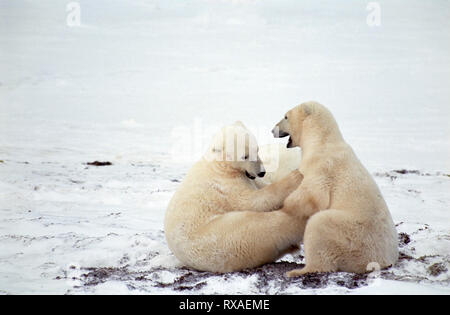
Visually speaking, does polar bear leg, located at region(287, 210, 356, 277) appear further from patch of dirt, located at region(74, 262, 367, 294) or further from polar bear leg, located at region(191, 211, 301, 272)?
polar bear leg, located at region(191, 211, 301, 272)

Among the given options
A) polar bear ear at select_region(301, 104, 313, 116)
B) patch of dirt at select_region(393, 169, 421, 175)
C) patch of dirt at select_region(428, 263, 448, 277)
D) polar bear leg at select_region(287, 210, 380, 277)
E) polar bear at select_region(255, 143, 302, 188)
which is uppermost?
polar bear ear at select_region(301, 104, 313, 116)

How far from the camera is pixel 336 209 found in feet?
15.2

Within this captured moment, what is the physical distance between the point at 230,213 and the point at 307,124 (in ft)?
3.71

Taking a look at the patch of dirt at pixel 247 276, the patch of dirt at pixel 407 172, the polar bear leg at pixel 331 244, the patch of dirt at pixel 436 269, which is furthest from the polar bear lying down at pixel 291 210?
the patch of dirt at pixel 407 172

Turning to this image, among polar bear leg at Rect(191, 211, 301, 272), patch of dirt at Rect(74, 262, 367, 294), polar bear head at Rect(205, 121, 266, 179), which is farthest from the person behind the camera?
polar bear head at Rect(205, 121, 266, 179)

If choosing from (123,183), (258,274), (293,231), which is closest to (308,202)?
(293,231)

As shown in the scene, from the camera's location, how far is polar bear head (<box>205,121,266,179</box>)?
5.18 m

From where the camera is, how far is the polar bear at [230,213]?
484cm

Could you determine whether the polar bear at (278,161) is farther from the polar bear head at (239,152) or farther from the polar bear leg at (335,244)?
the polar bear leg at (335,244)

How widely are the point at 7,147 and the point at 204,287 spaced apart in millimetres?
10672

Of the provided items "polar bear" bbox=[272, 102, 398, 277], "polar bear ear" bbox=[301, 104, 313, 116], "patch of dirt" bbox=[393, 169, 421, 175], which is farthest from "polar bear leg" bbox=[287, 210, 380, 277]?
"patch of dirt" bbox=[393, 169, 421, 175]

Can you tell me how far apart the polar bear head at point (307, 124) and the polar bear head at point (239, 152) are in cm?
47

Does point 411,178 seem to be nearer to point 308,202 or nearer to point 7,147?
point 308,202

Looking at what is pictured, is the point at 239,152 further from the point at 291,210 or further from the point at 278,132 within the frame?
the point at 291,210
